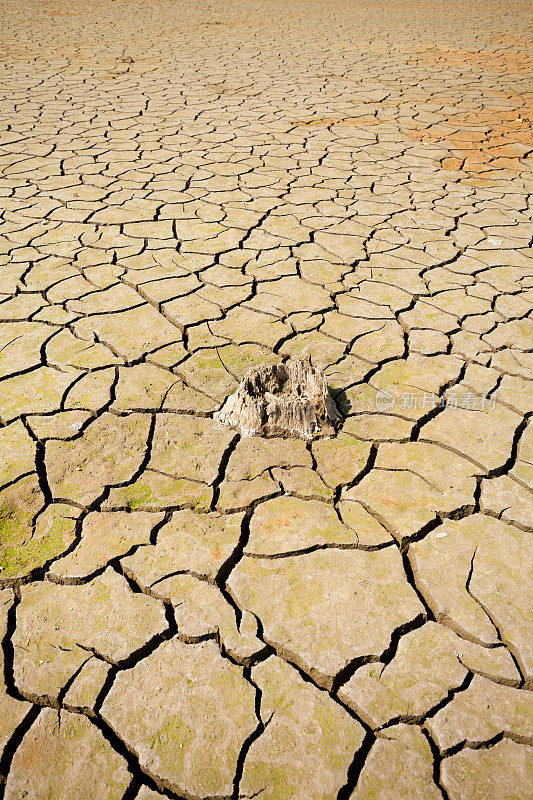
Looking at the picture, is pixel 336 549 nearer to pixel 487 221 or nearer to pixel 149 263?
pixel 149 263

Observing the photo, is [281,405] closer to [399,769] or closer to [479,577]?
[479,577]

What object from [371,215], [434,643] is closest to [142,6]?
[371,215]

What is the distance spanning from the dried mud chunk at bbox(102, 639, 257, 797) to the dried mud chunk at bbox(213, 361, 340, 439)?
0.84m

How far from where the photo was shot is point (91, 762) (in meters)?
1.12

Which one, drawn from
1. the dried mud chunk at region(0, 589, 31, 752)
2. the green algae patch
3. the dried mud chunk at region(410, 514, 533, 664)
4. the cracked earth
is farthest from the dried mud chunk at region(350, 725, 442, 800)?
the green algae patch

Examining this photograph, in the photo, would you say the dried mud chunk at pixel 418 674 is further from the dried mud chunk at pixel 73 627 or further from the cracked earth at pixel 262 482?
the dried mud chunk at pixel 73 627

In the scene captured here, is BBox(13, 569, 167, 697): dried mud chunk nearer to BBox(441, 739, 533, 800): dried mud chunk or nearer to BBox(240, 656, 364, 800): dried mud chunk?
BBox(240, 656, 364, 800): dried mud chunk

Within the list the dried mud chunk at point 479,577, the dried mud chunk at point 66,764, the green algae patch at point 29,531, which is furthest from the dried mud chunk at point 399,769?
the green algae patch at point 29,531

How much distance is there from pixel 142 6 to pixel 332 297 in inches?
574

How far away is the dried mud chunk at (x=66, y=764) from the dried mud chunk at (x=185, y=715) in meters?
0.05

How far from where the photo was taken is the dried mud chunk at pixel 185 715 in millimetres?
1116

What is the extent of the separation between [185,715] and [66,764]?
10.3 inches

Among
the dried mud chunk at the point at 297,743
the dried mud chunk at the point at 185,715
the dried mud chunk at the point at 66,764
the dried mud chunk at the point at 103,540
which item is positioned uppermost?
the dried mud chunk at the point at 103,540

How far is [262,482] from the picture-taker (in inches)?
70.1
